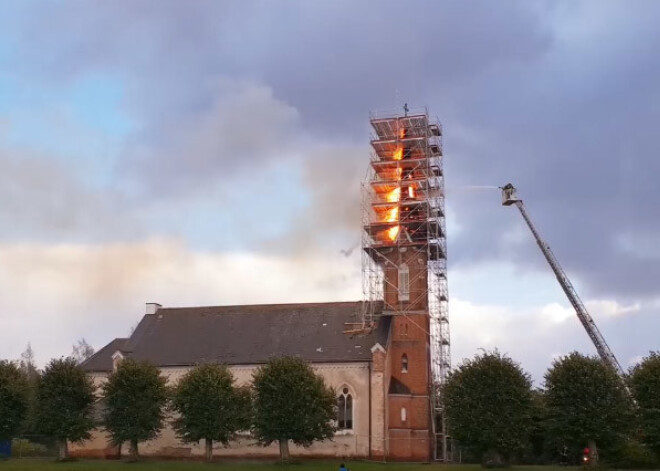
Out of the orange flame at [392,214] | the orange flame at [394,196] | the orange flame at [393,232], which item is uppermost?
the orange flame at [394,196]

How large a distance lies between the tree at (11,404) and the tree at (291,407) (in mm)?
21396

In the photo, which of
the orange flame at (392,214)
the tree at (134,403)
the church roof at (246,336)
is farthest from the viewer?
the orange flame at (392,214)

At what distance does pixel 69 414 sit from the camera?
64312 millimetres

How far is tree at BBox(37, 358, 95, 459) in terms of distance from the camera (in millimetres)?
63750

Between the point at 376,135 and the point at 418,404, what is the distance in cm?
2684

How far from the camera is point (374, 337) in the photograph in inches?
2734

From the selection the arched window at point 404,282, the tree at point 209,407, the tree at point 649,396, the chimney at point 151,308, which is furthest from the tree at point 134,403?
the tree at point 649,396

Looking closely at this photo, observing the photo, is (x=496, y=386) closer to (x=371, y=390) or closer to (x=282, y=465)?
(x=371, y=390)

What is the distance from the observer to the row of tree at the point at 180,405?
60.4 metres

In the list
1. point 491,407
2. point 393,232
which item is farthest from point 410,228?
point 491,407

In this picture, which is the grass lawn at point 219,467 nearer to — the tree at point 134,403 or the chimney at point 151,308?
the tree at point 134,403

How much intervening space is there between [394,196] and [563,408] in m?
26.8

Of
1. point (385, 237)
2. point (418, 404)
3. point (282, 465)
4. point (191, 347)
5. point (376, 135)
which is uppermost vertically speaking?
point (376, 135)

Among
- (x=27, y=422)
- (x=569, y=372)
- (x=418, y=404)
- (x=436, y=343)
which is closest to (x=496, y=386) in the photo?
(x=569, y=372)
